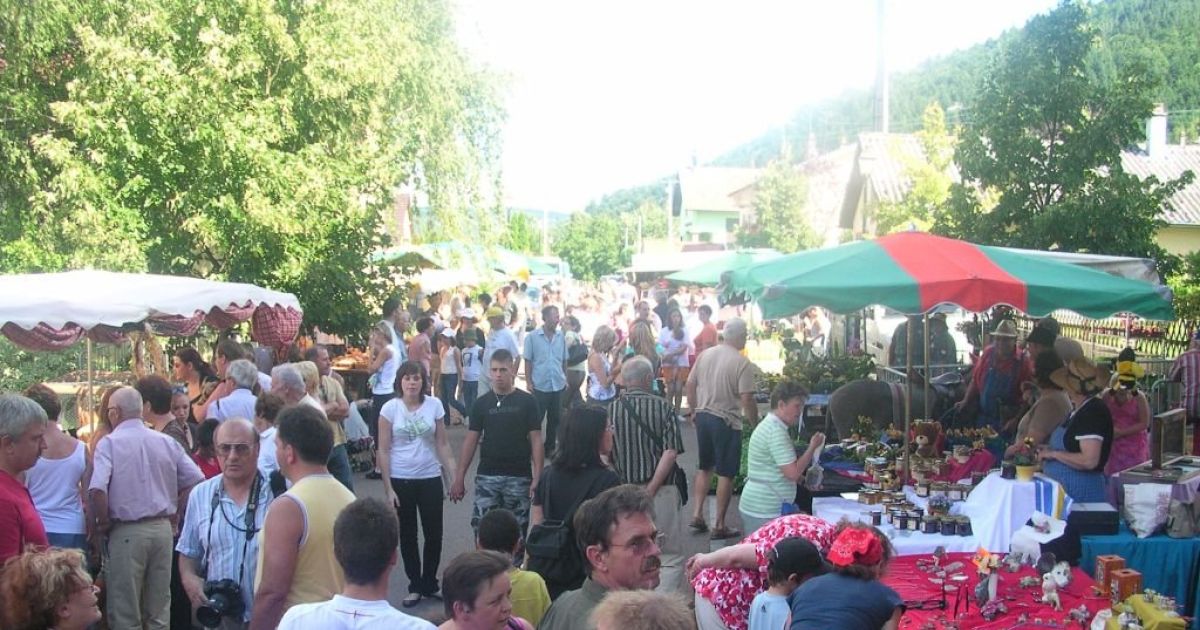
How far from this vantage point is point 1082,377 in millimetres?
7086

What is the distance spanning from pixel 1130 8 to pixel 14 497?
2389 inches

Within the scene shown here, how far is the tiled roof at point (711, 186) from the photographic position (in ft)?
288

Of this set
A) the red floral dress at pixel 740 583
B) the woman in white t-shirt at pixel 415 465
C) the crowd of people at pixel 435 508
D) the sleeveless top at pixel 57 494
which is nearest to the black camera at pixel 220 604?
the crowd of people at pixel 435 508

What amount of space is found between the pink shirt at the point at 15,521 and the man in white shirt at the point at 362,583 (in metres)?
1.91

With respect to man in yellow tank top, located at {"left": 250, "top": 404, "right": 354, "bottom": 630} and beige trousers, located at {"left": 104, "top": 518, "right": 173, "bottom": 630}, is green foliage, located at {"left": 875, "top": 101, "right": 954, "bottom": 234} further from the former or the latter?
man in yellow tank top, located at {"left": 250, "top": 404, "right": 354, "bottom": 630}

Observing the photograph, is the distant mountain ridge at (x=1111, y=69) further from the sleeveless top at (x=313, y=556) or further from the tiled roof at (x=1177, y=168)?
the sleeveless top at (x=313, y=556)

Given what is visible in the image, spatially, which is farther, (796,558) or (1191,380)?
(1191,380)

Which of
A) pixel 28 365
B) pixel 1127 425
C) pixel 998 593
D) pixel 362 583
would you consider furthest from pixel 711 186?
pixel 362 583

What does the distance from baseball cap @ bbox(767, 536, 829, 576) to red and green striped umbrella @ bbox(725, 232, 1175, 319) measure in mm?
2903

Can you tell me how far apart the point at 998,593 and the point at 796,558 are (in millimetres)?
2130

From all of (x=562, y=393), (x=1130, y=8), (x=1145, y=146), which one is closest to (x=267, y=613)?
(x=562, y=393)

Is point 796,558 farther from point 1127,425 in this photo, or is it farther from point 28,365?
point 28,365

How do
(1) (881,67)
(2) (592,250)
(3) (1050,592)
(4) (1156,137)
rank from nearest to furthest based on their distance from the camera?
(3) (1050,592) → (1) (881,67) → (4) (1156,137) → (2) (592,250)

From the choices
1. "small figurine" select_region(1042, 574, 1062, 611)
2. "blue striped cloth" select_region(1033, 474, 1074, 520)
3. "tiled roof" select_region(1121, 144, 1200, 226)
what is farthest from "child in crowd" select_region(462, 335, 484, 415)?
"tiled roof" select_region(1121, 144, 1200, 226)
